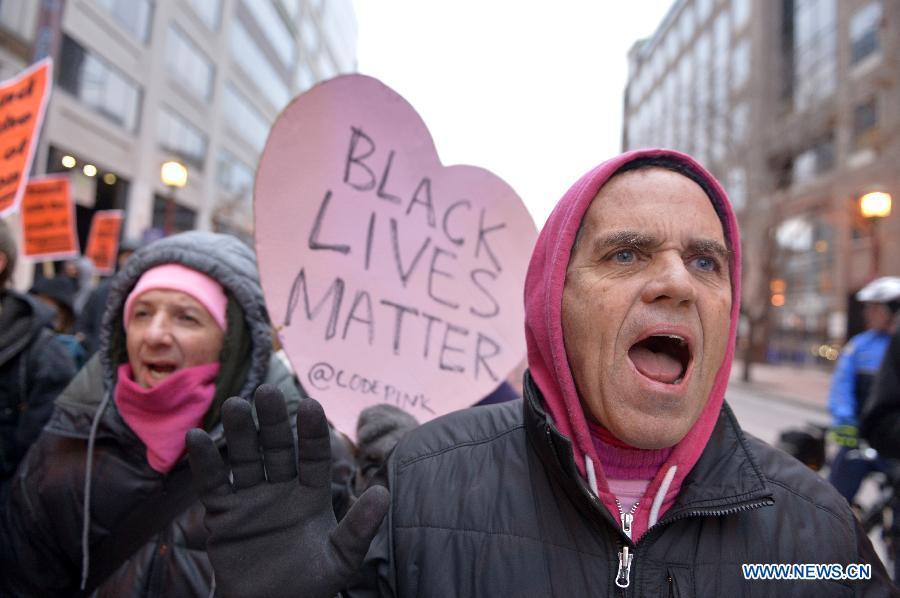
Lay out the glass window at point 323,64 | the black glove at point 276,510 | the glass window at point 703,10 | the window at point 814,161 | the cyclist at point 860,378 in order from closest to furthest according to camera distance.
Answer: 1. the black glove at point 276,510
2. the cyclist at point 860,378
3. the window at point 814,161
4. the glass window at point 703,10
5. the glass window at point 323,64

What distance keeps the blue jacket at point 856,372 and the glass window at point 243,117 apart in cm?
2505

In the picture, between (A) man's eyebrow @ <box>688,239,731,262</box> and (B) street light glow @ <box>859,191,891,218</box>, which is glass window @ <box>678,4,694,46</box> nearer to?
(B) street light glow @ <box>859,191,891,218</box>

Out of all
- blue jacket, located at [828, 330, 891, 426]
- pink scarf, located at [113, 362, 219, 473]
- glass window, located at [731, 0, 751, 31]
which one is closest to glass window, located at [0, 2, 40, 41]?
pink scarf, located at [113, 362, 219, 473]

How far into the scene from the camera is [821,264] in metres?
25.5

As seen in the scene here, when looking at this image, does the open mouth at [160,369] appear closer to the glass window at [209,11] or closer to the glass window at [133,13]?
the glass window at [133,13]

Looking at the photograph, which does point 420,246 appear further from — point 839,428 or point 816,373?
point 816,373

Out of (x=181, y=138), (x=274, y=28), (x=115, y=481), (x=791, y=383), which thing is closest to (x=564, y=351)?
(x=115, y=481)

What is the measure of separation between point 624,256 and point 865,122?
26903mm

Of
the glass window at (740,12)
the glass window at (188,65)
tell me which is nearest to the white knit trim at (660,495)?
the glass window at (188,65)

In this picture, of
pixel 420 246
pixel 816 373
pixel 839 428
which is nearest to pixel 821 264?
pixel 816 373

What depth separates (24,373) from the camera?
2.43 metres

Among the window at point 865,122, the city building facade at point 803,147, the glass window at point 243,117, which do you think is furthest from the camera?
the glass window at point 243,117

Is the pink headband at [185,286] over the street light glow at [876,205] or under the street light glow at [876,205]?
under

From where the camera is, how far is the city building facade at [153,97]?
1407 cm
